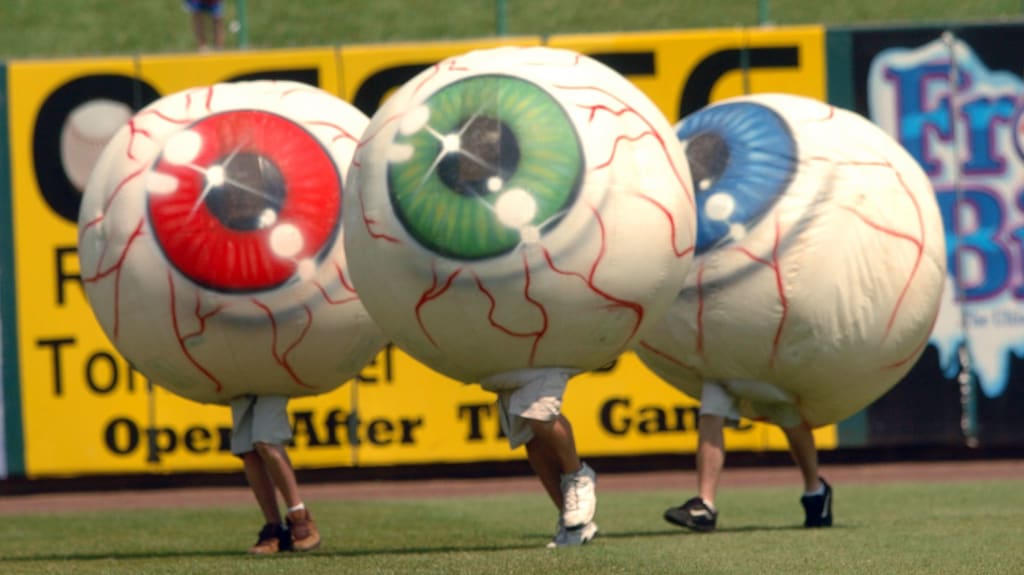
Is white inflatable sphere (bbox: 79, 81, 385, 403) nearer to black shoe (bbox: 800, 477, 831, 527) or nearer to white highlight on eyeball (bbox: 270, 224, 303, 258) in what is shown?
white highlight on eyeball (bbox: 270, 224, 303, 258)

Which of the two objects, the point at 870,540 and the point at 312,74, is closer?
the point at 870,540

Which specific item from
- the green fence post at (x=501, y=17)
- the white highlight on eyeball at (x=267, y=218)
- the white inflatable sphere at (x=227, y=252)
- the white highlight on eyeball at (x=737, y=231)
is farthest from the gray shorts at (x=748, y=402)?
the green fence post at (x=501, y=17)

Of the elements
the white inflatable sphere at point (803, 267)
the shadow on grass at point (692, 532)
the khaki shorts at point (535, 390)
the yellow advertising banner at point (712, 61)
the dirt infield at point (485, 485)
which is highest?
the yellow advertising banner at point (712, 61)

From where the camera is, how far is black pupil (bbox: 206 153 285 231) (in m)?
8.06

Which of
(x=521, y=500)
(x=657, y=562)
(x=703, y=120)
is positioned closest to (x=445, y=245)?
(x=657, y=562)

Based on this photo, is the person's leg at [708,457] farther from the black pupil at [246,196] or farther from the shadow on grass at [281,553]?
the black pupil at [246,196]

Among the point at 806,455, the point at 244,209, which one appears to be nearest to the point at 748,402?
the point at 806,455

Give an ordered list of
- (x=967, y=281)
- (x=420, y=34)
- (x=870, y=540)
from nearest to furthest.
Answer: (x=870, y=540) → (x=967, y=281) → (x=420, y=34)

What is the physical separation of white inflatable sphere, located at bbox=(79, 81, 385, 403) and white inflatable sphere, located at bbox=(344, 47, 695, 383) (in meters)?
0.83

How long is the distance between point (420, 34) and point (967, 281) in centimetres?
658

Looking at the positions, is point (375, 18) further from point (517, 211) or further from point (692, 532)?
point (517, 211)

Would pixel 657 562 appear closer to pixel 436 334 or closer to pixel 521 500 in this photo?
pixel 436 334

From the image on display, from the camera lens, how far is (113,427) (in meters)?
13.6

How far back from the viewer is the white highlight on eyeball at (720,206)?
832 centimetres
